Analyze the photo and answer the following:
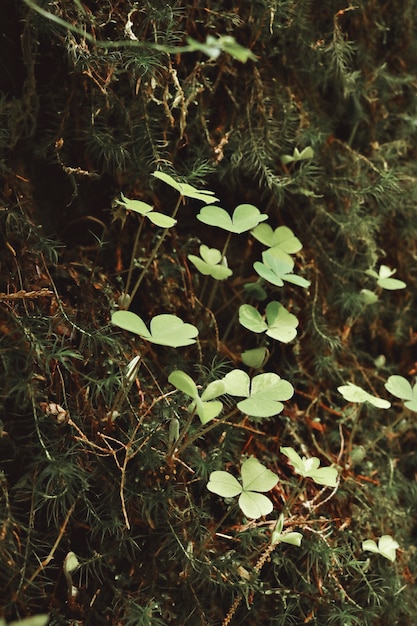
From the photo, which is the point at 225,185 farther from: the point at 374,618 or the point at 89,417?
the point at 374,618

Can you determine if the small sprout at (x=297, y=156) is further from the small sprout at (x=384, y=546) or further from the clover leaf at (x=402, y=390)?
the small sprout at (x=384, y=546)

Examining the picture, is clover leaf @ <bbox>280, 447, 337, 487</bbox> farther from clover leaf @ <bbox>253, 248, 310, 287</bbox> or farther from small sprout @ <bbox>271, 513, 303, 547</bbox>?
clover leaf @ <bbox>253, 248, 310, 287</bbox>

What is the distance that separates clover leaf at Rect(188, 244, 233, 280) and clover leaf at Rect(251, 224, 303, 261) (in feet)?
0.32

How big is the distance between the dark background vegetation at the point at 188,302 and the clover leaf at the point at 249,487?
9 centimetres

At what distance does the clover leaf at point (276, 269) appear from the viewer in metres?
1.19

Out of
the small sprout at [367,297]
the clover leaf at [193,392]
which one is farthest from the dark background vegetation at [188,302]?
the clover leaf at [193,392]

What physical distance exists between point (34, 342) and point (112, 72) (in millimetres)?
508

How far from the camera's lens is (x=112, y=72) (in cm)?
113

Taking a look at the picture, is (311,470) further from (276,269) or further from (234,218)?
(234,218)

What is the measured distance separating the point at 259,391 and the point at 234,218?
1.14 ft

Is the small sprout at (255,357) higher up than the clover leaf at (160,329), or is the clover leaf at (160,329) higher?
the clover leaf at (160,329)

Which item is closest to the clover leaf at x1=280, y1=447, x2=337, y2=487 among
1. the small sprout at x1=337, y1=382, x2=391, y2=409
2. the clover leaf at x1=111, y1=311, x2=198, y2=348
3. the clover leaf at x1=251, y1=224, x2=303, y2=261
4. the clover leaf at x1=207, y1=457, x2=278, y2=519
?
the clover leaf at x1=207, y1=457, x2=278, y2=519

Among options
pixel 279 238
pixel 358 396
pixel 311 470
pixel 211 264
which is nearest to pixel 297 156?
pixel 279 238

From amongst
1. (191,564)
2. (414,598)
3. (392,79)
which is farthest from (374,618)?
(392,79)
